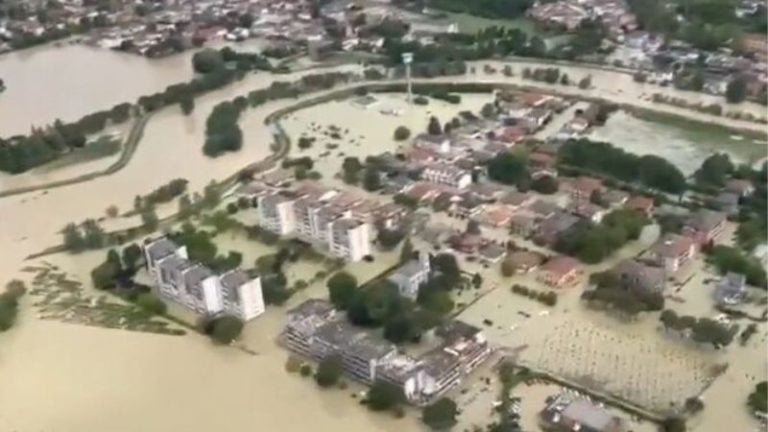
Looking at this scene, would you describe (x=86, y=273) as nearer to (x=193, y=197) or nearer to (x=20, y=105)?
(x=193, y=197)

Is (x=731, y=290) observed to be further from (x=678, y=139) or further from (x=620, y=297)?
(x=678, y=139)

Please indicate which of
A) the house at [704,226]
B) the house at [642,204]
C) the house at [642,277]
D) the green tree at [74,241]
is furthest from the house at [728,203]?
the green tree at [74,241]

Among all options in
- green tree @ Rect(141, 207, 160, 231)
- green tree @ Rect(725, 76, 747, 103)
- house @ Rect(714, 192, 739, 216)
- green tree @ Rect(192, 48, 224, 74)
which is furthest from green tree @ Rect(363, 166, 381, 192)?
green tree @ Rect(725, 76, 747, 103)

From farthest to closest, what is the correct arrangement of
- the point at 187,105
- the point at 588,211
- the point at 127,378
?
the point at 187,105 → the point at 588,211 → the point at 127,378

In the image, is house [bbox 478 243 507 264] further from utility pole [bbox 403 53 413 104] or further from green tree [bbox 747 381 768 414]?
utility pole [bbox 403 53 413 104]

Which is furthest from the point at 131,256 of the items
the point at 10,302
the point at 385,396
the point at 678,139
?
the point at 678,139

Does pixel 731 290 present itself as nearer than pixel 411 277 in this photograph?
Yes

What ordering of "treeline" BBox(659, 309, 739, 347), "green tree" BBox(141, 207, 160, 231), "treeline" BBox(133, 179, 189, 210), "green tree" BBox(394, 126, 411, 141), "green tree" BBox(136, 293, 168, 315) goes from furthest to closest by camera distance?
"green tree" BBox(394, 126, 411, 141), "treeline" BBox(133, 179, 189, 210), "green tree" BBox(141, 207, 160, 231), "green tree" BBox(136, 293, 168, 315), "treeline" BBox(659, 309, 739, 347)

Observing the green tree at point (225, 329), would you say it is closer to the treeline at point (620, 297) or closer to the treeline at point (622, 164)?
the treeline at point (620, 297)
